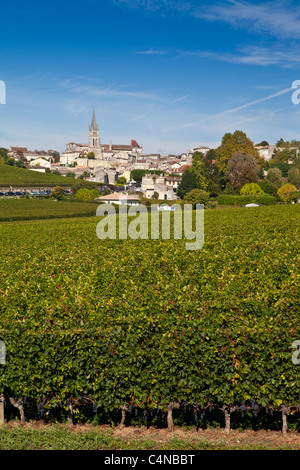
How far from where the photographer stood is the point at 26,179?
5625 inches

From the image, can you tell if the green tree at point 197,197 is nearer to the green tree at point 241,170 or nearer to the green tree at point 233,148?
the green tree at point 241,170

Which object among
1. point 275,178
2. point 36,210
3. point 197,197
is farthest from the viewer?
point 275,178

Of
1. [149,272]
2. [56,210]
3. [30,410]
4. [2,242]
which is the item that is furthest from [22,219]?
[30,410]

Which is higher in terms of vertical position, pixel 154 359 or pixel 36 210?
pixel 36 210

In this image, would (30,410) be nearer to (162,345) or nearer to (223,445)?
(162,345)

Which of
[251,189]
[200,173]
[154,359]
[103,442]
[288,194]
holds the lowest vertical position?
[103,442]

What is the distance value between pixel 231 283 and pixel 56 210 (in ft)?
236

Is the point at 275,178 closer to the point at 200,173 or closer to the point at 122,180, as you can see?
the point at 200,173

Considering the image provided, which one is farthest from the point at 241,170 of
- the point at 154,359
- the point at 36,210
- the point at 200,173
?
the point at 154,359

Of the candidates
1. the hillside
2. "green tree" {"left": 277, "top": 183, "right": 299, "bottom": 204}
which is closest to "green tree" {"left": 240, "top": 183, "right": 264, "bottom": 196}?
"green tree" {"left": 277, "top": 183, "right": 299, "bottom": 204}

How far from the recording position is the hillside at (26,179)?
436 feet

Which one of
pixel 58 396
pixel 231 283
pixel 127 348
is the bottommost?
pixel 58 396

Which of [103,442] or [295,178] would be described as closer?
[103,442]
